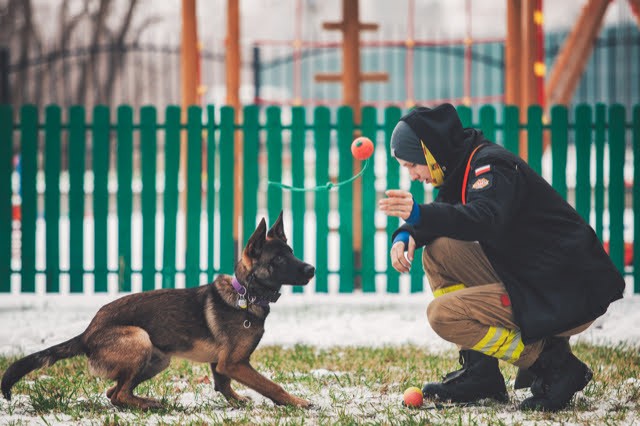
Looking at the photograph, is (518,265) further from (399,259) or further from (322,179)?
(322,179)

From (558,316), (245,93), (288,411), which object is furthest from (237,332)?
(245,93)

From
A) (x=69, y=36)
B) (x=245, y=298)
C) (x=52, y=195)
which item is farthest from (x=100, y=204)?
(x=69, y=36)

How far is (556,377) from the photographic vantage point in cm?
364

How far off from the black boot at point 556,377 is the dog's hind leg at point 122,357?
1829 mm

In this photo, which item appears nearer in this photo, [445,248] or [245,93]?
[445,248]

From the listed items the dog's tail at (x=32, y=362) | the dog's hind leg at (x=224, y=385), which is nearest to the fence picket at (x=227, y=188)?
the dog's hind leg at (x=224, y=385)

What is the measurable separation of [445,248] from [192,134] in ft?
14.7

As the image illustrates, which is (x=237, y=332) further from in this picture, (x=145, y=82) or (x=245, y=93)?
(x=145, y=82)

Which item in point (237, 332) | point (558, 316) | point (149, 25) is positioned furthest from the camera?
point (149, 25)

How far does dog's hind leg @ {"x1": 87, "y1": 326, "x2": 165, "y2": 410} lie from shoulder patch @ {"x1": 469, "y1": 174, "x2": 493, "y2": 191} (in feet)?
5.60

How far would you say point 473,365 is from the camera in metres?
3.89

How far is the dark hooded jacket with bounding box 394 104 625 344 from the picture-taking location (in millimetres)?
3479

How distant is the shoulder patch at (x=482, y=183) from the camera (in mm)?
3383

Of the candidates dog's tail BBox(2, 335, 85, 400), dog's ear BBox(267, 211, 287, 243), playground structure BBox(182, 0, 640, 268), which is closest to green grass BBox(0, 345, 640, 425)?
dog's tail BBox(2, 335, 85, 400)
